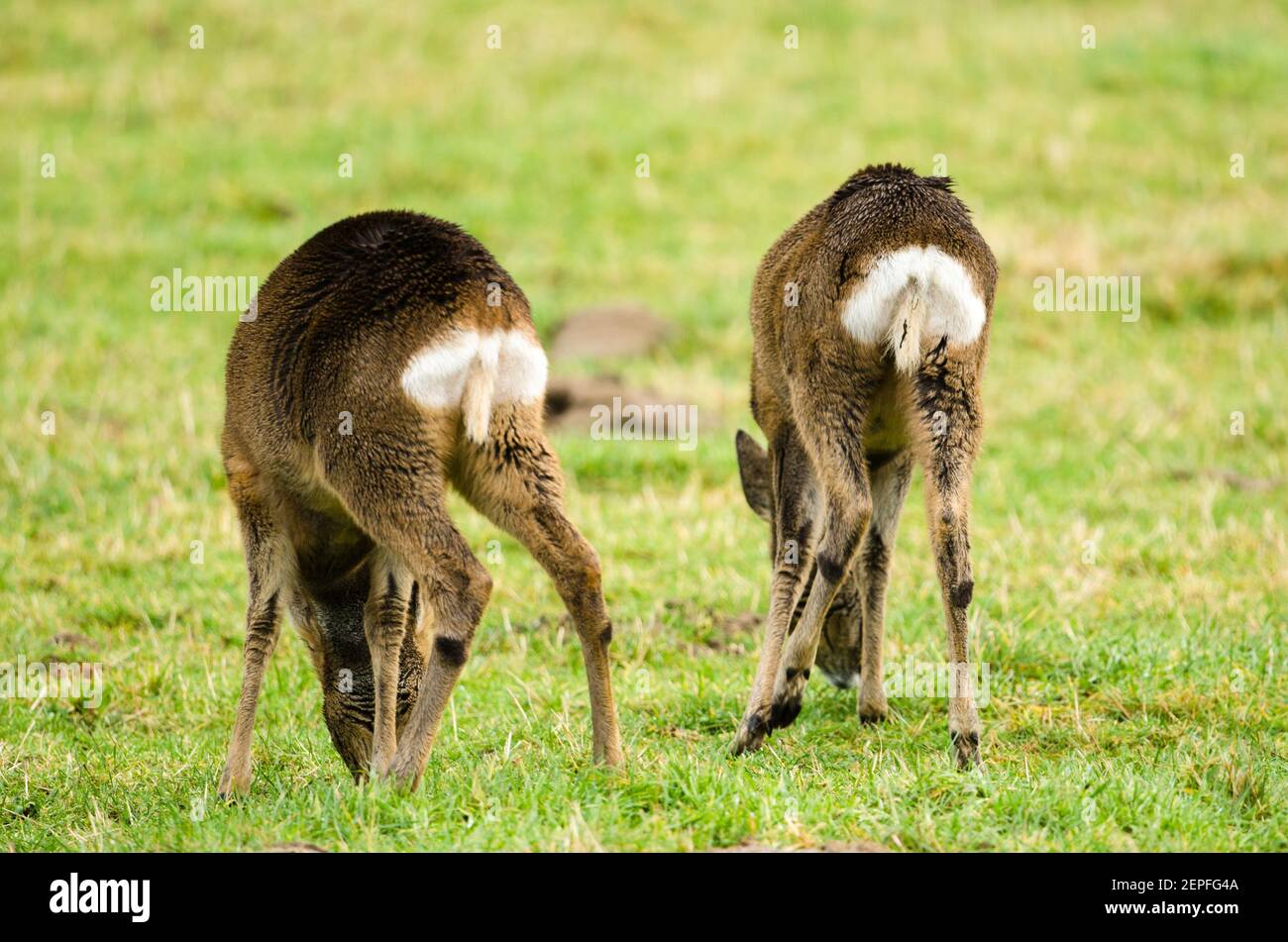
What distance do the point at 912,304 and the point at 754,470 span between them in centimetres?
147

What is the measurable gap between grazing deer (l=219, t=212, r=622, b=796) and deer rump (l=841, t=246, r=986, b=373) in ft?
3.95

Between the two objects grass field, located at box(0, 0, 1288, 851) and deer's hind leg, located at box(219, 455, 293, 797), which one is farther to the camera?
deer's hind leg, located at box(219, 455, 293, 797)

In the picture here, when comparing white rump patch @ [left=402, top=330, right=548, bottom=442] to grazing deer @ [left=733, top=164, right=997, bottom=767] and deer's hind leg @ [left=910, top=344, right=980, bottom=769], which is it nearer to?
grazing deer @ [left=733, top=164, right=997, bottom=767]

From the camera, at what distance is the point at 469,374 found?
5191 mm

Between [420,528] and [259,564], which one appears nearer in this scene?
[420,528]

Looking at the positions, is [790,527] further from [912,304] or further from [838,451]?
[912,304]

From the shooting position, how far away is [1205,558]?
27.6 feet

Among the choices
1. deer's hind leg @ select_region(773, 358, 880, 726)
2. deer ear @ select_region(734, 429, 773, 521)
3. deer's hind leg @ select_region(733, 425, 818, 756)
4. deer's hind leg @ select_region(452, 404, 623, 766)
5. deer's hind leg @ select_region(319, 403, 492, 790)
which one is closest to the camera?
deer's hind leg @ select_region(319, 403, 492, 790)

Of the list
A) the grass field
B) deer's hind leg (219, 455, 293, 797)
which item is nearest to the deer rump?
the grass field

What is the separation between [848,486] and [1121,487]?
4.82 metres

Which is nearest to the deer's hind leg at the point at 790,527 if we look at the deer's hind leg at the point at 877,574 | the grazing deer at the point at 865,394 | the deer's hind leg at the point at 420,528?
the grazing deer at the point at 865,394

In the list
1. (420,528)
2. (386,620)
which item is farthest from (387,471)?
(386,620)

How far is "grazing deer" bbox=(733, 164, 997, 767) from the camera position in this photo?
5547mm
